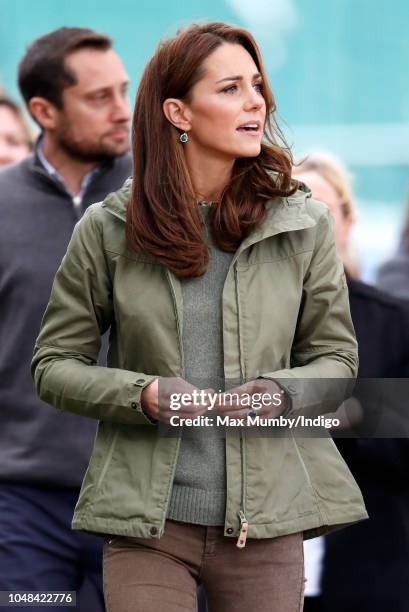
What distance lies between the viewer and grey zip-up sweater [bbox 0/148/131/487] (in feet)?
14.2

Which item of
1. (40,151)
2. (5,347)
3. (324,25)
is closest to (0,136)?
(40,151)

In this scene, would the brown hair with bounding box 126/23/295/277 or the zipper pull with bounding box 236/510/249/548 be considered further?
the brown hair with bounding box 126/23/295/277

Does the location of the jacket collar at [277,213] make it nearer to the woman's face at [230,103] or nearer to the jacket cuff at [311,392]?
the woman's face at [230,103]

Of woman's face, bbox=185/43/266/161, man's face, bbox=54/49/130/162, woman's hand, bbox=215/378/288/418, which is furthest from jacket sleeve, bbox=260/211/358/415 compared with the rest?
man's face, bbox=54/49/130/162

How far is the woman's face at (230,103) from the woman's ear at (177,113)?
0.04m

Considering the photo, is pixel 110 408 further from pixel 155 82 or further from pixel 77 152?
pixel 77 152

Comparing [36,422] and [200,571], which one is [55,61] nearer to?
[36,422]

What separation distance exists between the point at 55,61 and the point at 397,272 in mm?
1633

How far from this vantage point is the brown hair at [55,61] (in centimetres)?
502

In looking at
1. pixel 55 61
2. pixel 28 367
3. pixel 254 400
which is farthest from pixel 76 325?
pixel 55 61

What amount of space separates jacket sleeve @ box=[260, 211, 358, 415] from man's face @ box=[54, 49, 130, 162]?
1.75 m

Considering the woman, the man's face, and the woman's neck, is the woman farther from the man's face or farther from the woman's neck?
the man's face

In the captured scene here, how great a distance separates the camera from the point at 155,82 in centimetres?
325

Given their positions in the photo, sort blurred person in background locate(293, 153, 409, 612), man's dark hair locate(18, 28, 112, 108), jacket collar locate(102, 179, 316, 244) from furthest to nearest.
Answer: man's dark hair locate(18, 28, 112, 108), blurred person in background locate(293, 153, 409, 612), jacket collar locate(102, 179, 316, 244)
